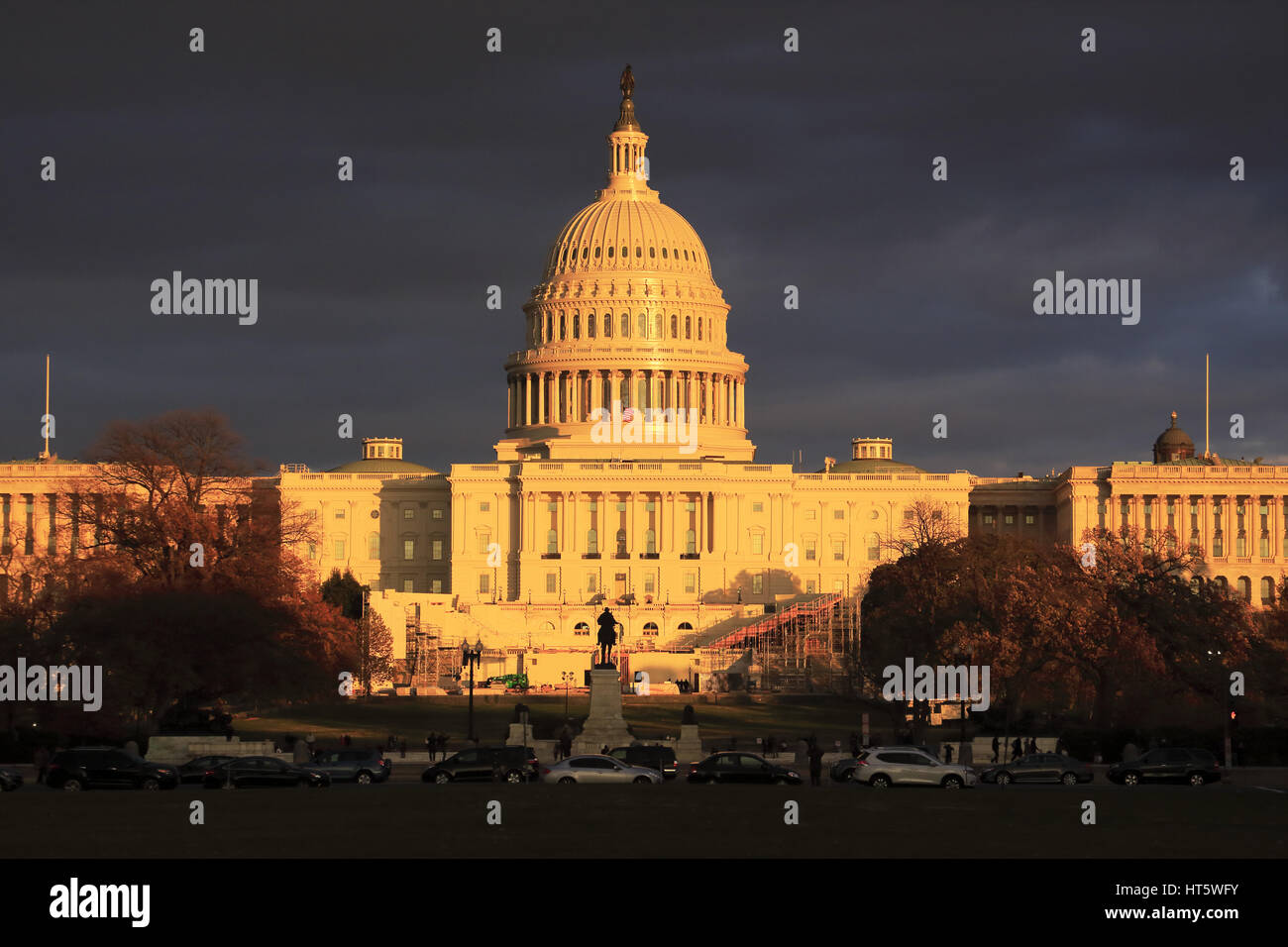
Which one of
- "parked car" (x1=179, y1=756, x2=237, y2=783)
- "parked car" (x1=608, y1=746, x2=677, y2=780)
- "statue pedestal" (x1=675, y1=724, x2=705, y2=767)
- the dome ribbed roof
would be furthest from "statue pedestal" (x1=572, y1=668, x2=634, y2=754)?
Answer: the dome ribbed roof

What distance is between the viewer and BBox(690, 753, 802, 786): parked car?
65.3 meters

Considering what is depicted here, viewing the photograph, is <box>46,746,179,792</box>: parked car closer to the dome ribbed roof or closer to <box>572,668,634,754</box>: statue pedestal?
<box>572,668,634,754</box>: statue pedestal

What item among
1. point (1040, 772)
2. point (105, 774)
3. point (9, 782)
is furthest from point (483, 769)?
point (1040, 772)

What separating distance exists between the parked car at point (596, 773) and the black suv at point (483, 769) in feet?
6.28

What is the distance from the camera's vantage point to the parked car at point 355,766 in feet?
224

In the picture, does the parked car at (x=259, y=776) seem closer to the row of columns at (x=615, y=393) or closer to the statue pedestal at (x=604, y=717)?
the statue pedestal at (x=604, y=717)

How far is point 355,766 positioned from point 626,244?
12468cm

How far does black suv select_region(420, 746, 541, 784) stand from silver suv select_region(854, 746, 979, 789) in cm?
998

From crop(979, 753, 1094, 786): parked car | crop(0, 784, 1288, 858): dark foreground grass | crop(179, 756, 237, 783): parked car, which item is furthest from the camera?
crop(979, 753, 1094, 786): parked car
